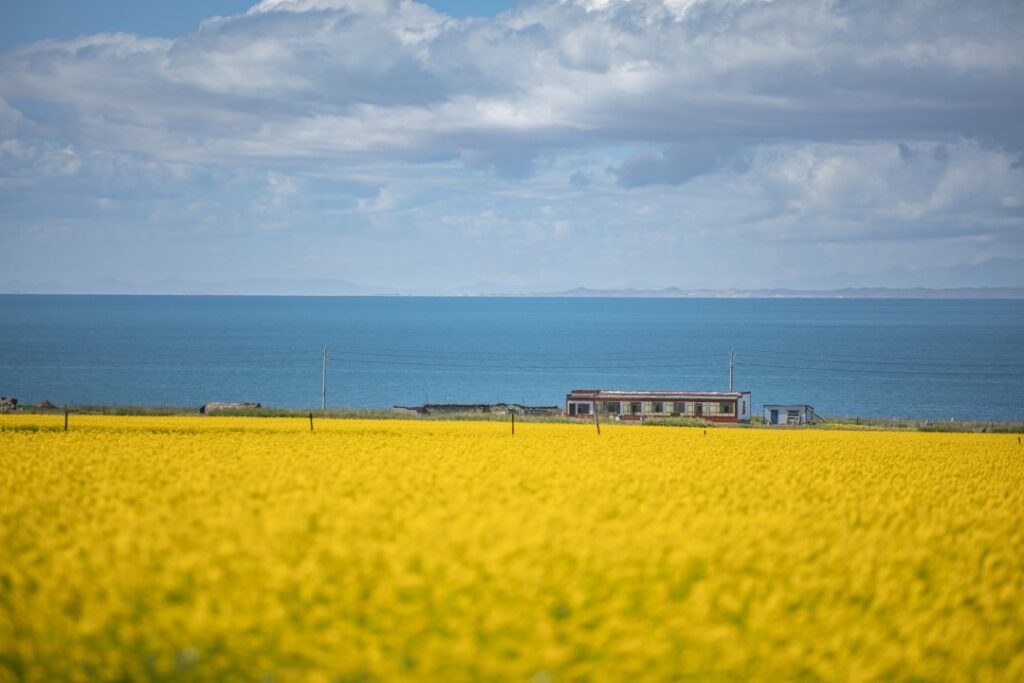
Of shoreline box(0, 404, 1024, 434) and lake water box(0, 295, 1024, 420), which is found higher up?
lake water box(0, 295, 1024, 420)

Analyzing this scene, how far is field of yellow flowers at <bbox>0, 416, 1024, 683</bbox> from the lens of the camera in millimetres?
9648

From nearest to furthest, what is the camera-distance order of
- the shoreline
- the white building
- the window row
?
the shoreline
the white building
the window row

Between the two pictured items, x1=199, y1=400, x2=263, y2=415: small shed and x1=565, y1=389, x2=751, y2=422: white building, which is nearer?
x1=199, y1=400, x2=263, y2=415: small shed

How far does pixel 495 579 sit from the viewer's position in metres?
11.3

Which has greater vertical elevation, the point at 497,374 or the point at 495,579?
the point at 497,374

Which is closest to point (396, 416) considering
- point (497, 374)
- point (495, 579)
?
point (495, 579)

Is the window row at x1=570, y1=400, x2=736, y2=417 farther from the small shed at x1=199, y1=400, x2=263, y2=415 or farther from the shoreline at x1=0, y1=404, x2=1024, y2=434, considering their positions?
the small shed at x1=199, y1=400, x2=263, y2=415

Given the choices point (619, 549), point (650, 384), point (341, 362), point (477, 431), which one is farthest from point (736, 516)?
point (341, 362)

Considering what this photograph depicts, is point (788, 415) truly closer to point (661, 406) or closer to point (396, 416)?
point (661, 406)

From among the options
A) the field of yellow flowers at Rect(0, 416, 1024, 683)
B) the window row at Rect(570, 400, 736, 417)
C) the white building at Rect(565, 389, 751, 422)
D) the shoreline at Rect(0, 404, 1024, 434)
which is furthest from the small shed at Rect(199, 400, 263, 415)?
Result: the field of yellow flowers at Rect(0, 416, 1024, 683)

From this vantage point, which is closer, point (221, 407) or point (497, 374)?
point (221, 407)

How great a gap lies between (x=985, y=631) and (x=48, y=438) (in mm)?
24173

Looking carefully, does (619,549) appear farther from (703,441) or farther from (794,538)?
(703,441)

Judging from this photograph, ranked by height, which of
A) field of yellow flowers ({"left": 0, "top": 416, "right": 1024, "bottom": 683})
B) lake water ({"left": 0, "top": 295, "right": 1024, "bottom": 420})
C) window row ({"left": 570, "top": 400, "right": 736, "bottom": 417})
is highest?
lake water ({"left": 0, "top": 295, "right": 1024, "bottom": 420})
